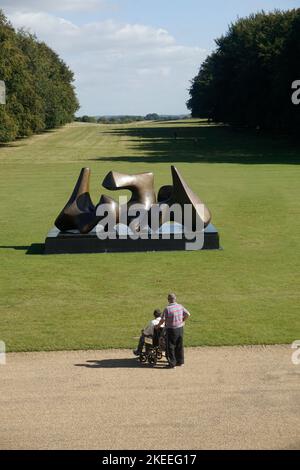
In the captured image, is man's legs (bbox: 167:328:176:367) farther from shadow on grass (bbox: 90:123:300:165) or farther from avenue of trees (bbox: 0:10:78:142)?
avenue of trees (bbox: 0:10:78:142)

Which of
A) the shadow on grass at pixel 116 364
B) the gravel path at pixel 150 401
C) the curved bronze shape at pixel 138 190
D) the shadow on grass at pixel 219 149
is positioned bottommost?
the shadow on grass at pixel 116 364

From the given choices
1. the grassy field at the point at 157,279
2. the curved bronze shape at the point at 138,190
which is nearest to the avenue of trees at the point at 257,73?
the grassy field at the point at 157,279

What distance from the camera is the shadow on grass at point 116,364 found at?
15.2m

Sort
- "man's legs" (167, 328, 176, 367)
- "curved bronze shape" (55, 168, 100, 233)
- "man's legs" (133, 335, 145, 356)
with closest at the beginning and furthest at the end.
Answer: "man's legs" (167, 328, 176, 367)
"man's legs" (133, 335, 145, 356)
"curved bronze shape" (55, 168, 100, 233)

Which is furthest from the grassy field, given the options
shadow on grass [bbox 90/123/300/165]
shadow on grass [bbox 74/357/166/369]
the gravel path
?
shadow on grass [bbox 90/123/300/165]

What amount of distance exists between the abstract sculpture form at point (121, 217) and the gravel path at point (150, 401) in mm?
10435

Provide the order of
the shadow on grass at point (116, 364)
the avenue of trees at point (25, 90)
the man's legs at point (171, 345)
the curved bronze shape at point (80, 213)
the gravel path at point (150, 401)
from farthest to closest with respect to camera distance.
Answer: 1. the avenue of trees at point (25, 90)
2. the curved bronze shape at point (80, 213)
3. the shadow on grass at point (116, 364)
4. the man's legs at point (171, 345)
5. the gravel path at point (150, 401)

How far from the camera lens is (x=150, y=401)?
13.2 metres

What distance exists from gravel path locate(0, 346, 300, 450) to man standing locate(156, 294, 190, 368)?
321 millimetres

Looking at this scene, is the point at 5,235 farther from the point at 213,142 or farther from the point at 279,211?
the point at 213,142

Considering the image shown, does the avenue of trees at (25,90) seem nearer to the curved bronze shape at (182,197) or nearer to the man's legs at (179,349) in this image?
the curved bronze shape at (182,197)

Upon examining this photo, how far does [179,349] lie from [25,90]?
7809 centimetres

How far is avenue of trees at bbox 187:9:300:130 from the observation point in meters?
75.1

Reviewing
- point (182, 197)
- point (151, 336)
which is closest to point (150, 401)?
point (151, 336)
